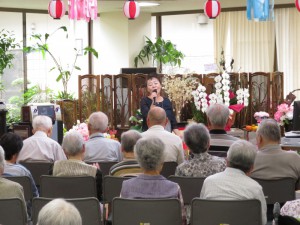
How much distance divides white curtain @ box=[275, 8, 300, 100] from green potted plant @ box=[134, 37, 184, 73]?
2158 mm

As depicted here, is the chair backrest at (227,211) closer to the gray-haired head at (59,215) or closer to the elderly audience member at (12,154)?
the gray-haired head at (59,215)

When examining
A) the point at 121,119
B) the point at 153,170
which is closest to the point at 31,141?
the point at 153,170

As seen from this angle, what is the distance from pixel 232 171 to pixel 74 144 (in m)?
1.41

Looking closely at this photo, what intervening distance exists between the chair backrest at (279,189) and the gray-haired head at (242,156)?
21.3 inches

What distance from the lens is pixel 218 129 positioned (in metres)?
6.16

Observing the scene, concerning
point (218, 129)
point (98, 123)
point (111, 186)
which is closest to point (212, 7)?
point (98, 123)

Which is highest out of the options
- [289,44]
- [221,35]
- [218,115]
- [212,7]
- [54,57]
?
[212,7]

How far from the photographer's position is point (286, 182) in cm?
482

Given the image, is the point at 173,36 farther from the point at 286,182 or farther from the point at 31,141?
the point at 286,182

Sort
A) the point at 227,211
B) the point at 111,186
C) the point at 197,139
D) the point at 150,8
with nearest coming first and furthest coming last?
1. the point at 227,211
2. the point at 111,186
3. the point at 197,139
4. the point at 150,8

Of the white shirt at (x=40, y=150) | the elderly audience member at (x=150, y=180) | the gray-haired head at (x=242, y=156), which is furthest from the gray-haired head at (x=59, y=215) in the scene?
the white shirt at (x=40, y=150)

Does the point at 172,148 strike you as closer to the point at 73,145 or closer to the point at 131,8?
the point at 73,145

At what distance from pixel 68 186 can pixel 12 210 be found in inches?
33.5

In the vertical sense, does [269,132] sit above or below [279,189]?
above
